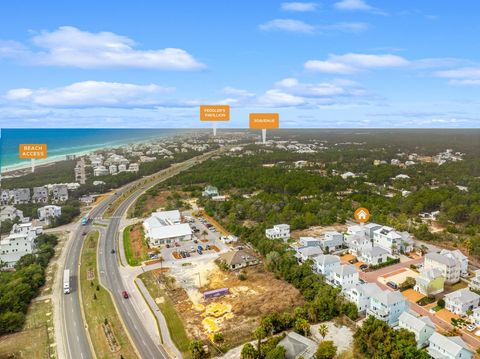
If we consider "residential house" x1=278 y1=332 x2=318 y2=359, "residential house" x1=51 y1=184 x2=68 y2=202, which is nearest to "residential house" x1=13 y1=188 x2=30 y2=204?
"residential house" x1=51 y1=184 x2=68 y2=202

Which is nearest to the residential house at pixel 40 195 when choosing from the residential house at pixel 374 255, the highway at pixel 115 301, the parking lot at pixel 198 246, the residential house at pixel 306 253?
the highway at pixel 115 301

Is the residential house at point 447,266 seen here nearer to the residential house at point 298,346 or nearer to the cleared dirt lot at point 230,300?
the cleared dirt lot at point 230,300

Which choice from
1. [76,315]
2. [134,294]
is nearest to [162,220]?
[134,294]


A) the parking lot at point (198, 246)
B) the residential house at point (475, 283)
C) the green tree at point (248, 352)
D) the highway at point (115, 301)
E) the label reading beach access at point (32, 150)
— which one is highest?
the label reading beach access at point (32, 150)

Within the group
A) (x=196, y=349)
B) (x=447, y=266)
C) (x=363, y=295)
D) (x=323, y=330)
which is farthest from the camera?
(x=447, y=266)

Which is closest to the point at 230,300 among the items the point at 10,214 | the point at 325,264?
the point at 325,264

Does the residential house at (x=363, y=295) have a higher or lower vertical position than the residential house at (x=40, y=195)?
lower

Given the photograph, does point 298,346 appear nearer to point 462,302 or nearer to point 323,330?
point 323,330
